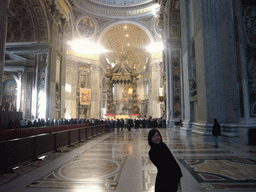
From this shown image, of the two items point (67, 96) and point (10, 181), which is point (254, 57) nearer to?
point (10, 181)

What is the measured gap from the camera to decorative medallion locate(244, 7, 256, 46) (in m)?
6.36

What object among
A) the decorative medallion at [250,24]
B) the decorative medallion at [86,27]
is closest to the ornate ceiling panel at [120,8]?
the decorative medallion at [86,27]

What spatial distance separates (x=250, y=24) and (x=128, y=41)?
29.1m

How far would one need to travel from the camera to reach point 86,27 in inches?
1087

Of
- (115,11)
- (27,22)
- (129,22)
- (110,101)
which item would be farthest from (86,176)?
(115,11)

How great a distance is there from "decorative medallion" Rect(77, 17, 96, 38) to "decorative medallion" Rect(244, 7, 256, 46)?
24.3 metres

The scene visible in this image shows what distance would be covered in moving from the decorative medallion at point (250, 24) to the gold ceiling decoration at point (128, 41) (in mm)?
22759

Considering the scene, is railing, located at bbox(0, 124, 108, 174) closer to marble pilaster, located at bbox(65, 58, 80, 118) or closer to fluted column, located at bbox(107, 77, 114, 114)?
fluted column, located at bbox(107, 77, 114, 114)

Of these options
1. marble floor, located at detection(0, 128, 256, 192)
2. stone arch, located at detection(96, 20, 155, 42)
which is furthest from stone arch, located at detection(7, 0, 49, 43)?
stone arch, located at detection(96, 20, 155, 42)

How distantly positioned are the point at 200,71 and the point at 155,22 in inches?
911

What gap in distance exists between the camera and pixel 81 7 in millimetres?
26234

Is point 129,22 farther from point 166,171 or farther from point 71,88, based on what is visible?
point 166,171

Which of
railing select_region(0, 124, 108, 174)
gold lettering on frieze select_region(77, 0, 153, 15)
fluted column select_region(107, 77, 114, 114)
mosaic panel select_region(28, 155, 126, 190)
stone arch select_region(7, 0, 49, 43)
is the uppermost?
gold lettering on frieze select_region(77, 0, 153, 15)

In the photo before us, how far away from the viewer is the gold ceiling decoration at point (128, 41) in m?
30.0
